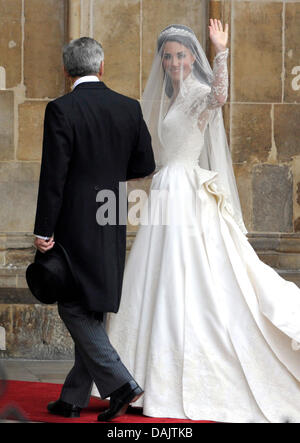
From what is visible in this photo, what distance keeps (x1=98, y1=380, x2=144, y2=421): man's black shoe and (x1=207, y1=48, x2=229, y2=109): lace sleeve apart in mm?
1523

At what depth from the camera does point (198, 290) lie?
499 centimetres

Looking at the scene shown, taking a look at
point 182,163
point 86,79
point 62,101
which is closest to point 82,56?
point 86,79

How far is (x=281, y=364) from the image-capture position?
4.85 m

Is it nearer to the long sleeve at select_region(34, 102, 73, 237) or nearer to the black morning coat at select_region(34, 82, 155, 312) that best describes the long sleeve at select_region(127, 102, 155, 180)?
the black morning coat at select_region(34, 82, 155, 312)

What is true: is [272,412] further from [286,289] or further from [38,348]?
[38,348]

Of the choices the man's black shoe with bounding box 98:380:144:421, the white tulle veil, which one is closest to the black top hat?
the man's black shoe with bounding box 98:380:144:421

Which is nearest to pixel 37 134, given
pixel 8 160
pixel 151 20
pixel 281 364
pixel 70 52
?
pixel 8 160

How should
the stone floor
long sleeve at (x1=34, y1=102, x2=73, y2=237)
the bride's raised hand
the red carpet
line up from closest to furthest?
long sleeve at (x1=34, y1=102, x2=73, y2=237) < the red carpet < the bride's raised hand < the stone floor

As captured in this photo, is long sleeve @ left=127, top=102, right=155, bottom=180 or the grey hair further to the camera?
long sleeve @ left=127, top=102, right=155, bottom=180

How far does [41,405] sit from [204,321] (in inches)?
39.0

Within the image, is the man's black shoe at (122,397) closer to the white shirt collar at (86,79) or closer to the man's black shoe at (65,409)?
the man's black shoe at (65,409)

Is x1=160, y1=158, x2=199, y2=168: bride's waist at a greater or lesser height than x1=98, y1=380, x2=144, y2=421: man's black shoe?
greater

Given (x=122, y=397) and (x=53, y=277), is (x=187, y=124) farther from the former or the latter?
(x=122, y=397)

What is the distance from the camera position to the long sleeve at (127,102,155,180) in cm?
490
